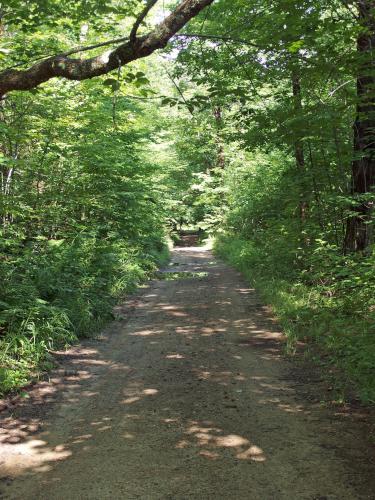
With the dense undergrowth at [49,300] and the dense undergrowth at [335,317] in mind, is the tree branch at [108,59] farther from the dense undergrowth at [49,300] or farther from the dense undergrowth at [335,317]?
the dense undergrowth at [335,317]

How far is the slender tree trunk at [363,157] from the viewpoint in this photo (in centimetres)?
765

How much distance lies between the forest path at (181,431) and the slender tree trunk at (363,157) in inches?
112

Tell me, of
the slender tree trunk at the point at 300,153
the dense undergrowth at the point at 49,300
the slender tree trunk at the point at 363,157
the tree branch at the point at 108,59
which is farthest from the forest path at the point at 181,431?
the slender tree trunk at the point at 300,153

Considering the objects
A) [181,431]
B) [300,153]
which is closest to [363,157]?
[300,153]

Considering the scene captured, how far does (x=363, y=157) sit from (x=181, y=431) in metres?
6.36

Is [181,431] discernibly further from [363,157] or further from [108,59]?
[363,157]

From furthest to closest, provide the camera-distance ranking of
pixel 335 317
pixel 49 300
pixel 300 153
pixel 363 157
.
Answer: pixel 300 153, pixel 363 157, pixel 49 300, pixel 335 317

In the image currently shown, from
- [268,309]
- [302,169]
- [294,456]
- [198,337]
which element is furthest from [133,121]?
[294,456]

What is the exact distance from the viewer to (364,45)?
26.3 feet

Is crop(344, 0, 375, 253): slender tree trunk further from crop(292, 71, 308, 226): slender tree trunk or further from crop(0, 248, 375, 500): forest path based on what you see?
crop(0, 248, 375, 500): forest path

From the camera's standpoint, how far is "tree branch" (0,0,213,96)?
381 cm

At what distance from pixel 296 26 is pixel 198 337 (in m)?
5.44

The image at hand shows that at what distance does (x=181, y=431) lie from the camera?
15.0 ft

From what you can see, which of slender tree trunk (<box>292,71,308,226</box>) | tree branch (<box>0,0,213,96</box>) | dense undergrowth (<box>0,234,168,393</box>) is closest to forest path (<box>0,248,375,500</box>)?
dense undergrowth (<box>0,234,168,393</box>)
